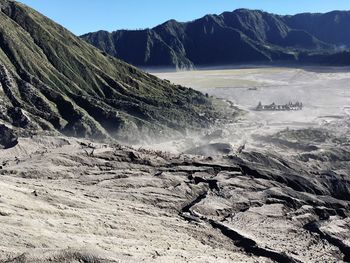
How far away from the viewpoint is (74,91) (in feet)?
297

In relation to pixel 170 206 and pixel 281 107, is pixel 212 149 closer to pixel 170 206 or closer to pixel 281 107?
pixel 170 206

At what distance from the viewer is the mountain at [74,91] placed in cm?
7881

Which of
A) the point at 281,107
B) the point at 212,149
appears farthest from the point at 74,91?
the point at 281,107

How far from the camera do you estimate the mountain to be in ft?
259

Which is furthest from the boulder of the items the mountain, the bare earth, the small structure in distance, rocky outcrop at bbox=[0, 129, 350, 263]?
the small structure in distance

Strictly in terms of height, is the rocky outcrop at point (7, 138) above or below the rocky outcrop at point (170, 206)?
above

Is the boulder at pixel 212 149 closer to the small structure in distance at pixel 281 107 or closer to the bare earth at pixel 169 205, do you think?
the bare earth at pixel 169 205

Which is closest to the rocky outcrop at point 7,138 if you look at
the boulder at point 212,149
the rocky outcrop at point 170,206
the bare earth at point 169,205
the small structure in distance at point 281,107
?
the rocky outcrop at point 170,206

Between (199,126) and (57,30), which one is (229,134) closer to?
(199,126)

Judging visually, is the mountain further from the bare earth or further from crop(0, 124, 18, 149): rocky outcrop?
the bare earth

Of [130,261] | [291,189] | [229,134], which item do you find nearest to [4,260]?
[130,261]

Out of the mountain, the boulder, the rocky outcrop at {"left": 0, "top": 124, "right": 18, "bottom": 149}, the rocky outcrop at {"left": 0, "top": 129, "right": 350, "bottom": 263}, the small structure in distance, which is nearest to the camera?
the rocky outcrop at {"left": 0, "top": 129, "right": 350, "bottom": 263}

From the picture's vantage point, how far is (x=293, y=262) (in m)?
35.4

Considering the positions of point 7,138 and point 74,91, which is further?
point 74,91
